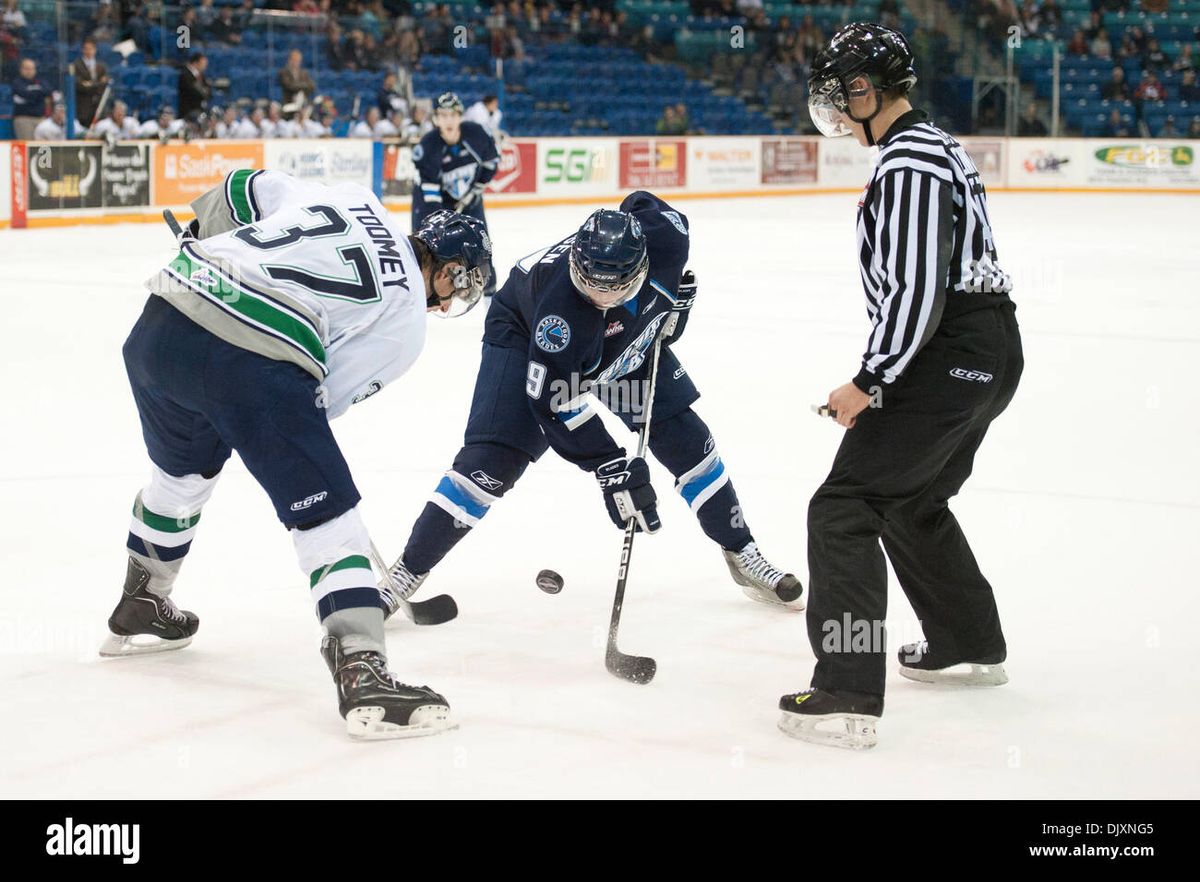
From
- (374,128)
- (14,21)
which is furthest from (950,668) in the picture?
(374,128)

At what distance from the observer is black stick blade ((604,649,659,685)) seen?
3.32 m

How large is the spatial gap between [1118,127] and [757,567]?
21982 millimetres

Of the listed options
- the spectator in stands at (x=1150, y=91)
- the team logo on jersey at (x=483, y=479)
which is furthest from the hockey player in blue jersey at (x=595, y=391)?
the spectator in stands at (x=1150, y=91)

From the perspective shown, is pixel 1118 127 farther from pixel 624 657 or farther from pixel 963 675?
pixel 624 657

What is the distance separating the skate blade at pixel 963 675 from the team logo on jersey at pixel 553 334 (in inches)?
40.4

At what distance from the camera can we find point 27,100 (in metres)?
14.2

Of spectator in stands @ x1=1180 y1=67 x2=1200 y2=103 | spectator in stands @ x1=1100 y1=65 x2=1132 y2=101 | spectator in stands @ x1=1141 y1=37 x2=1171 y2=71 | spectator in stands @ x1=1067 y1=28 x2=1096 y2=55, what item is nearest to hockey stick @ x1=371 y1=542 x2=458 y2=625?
spectator in stands @ x1=1100 y1=65 x2=1132 y2=101

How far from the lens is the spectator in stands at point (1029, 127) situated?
78.7 ft

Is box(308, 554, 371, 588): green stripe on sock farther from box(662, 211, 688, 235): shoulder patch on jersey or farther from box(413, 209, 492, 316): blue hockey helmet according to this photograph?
box(662, 211, 688, 235): shoulder patch on jersey

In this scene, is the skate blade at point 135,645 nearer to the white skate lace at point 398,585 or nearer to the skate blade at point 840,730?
the white skate lace at point 398,585

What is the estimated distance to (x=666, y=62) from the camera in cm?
2366

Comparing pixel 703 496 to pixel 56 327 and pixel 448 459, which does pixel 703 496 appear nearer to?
pixel 448 459

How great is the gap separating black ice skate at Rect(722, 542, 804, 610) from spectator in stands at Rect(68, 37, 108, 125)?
1218 centimetres

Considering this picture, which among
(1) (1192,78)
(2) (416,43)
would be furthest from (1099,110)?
(2) (416,43)
